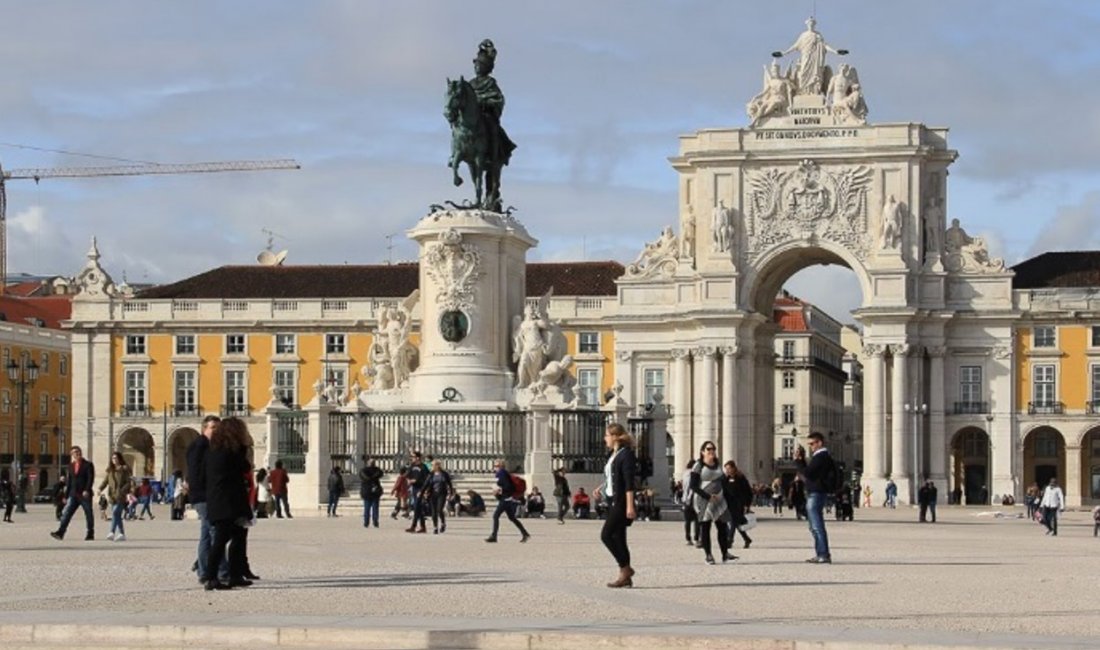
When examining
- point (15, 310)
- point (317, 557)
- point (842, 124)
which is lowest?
point (317, 557)

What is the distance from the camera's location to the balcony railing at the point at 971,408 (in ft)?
335

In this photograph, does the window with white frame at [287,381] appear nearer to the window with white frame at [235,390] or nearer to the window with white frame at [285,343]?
the window with white frame at [285,343]

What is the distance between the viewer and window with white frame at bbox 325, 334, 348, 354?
107 meters

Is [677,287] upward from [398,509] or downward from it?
upward

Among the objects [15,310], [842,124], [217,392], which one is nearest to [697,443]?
[842,124]

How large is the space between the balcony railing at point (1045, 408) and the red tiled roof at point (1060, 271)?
6.04 metres

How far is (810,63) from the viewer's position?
105250 mm

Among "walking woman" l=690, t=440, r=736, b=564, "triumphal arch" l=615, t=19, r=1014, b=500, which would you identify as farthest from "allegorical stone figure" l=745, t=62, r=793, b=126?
"walking woman" l=690, t=440, r=736, b=564

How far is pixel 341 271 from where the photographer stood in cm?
11138

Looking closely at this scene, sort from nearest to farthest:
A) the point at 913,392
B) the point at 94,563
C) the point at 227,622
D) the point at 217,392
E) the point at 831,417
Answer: the point at 227,622 < the point at 94,563 < the point at 913,392 < the point at 217,392 < the point at 831,417

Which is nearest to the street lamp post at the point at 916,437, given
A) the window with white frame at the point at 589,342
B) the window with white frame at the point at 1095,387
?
the window with white frame at the point at 1095,387

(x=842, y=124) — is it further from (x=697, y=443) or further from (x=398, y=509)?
(x=398, y=509)

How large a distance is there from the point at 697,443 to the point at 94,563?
75.3 metres

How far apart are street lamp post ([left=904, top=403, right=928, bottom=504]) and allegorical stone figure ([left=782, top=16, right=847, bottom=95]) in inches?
572
